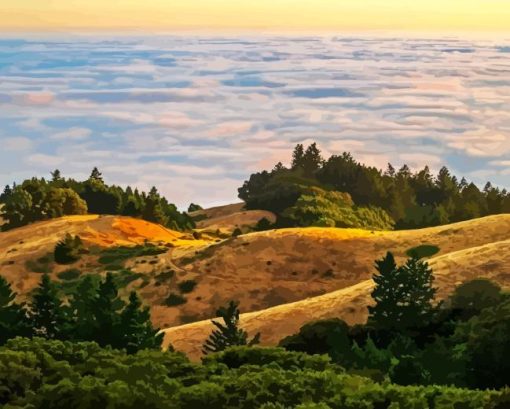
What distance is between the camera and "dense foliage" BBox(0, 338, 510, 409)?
26156 mm

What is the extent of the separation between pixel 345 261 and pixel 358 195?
2003 inches

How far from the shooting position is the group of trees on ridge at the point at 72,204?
321 ft

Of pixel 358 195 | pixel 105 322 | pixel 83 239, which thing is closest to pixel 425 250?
pixel 83 239

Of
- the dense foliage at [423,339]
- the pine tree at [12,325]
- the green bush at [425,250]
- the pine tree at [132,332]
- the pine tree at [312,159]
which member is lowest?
the dense foliage at [423,339]

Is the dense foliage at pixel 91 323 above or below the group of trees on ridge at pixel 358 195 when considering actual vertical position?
below

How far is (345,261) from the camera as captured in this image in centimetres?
7525

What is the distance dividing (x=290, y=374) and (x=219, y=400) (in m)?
3.16

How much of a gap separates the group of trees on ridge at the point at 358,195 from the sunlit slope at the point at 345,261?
20.5 m

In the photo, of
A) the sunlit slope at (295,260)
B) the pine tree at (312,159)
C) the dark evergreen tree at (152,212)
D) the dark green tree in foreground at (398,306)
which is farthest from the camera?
the pine tree at (312,159)

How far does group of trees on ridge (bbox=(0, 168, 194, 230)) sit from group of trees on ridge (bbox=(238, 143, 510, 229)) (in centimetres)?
1604

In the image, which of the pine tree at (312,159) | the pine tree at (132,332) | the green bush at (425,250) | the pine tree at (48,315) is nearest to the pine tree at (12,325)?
the pine tree at (48,315)

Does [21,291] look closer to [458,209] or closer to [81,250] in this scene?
[81,250]

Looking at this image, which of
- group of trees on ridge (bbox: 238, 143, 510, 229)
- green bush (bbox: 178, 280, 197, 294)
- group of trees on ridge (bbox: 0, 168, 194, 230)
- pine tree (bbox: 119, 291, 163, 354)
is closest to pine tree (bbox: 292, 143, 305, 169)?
group of trees on ridge (bbox: 238, 143, 510, 229)

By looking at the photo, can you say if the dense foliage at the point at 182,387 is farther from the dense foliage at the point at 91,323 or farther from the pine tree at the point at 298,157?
the pine tree at the point at 298,157
